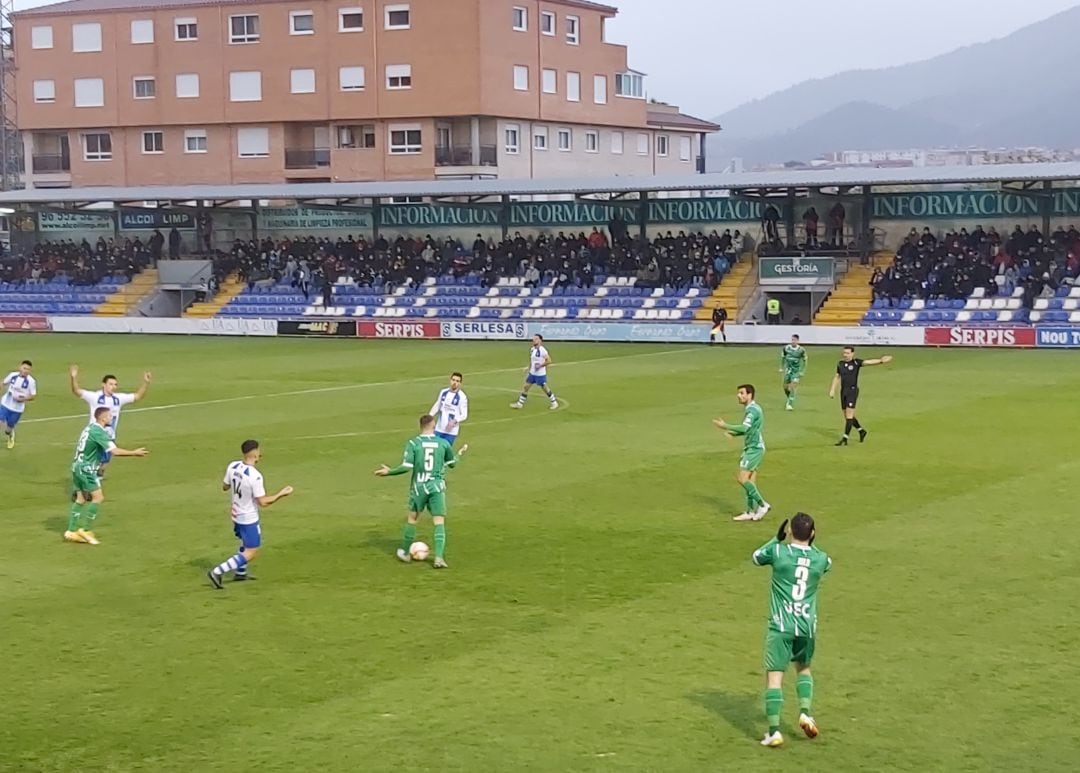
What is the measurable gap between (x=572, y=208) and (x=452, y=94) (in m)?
17.6

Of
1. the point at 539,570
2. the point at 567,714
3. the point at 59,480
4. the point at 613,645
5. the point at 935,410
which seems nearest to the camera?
the point at 567,714

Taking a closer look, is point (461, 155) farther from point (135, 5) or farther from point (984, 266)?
point (984, 266)

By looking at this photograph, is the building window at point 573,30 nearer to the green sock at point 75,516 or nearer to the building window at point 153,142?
the building window at point 153,142

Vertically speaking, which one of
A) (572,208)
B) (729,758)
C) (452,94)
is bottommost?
(729,758)

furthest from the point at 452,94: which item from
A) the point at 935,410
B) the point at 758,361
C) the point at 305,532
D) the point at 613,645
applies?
the point at 613,645

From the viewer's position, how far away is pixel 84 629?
15414 mm

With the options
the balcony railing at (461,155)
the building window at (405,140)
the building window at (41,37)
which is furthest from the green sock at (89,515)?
the building window at (41,37)

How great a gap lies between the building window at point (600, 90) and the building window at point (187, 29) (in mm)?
24141

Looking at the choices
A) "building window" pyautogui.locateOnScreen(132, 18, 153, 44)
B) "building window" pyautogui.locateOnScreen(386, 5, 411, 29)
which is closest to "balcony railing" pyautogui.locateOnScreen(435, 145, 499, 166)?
"building window" pyautogui.locateOnScreen(386, 5, 411, 29)

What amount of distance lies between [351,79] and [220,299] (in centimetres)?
2039

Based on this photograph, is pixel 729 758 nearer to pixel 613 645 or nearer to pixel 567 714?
pixel 567 714

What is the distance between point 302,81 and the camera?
85.6 metres

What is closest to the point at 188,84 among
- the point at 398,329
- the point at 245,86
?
the point at 245,86

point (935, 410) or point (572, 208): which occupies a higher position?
point (572, 208)
